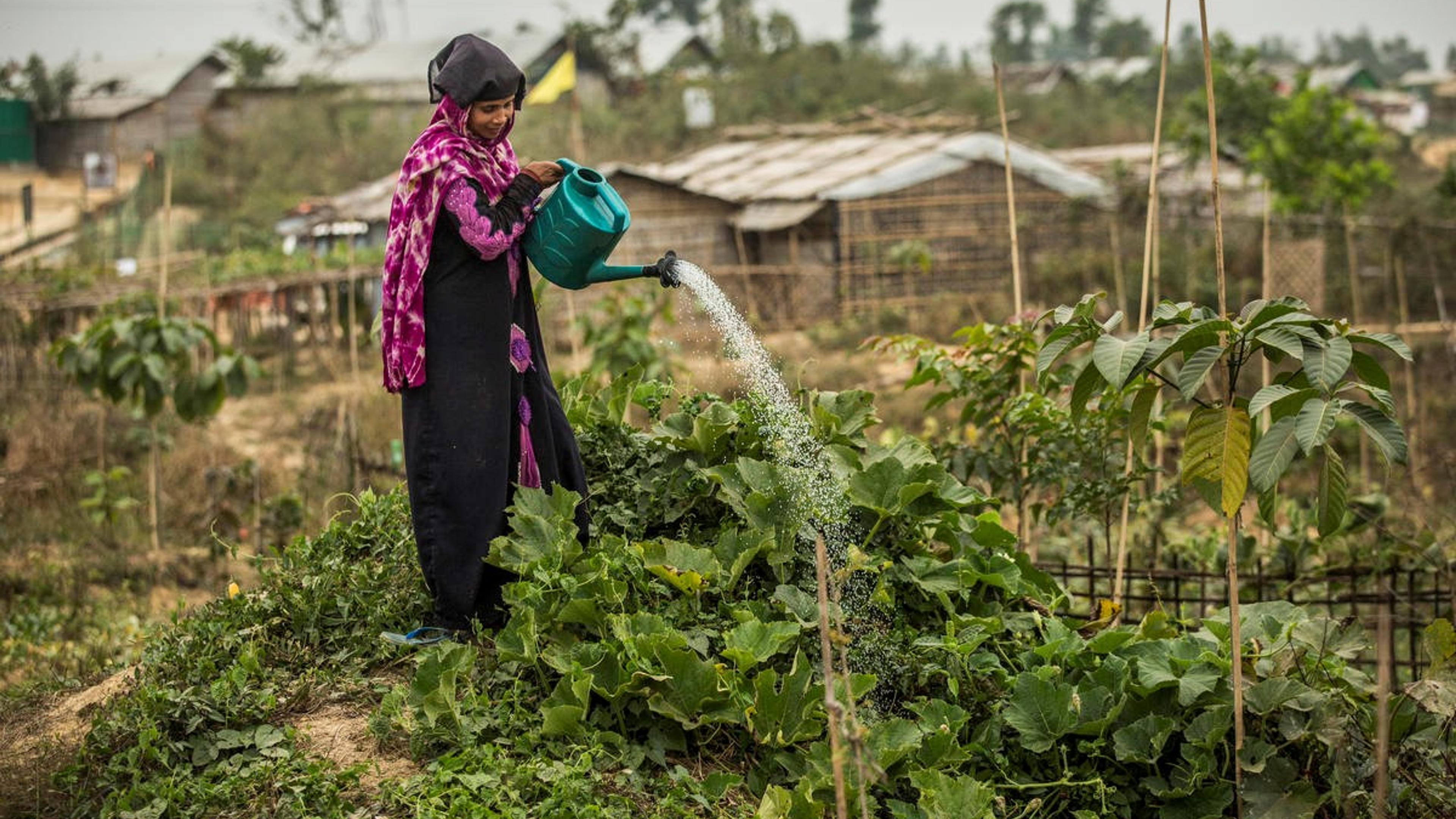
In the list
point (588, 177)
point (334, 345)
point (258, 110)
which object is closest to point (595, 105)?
point (258, 110)

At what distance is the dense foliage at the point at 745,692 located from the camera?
2713 millimetres

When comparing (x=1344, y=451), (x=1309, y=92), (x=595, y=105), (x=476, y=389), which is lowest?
(x=1344, y=451)

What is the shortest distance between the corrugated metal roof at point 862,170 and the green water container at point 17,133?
9043 millimetres

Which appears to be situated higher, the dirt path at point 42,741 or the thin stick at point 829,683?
the thin stick at point 829,683

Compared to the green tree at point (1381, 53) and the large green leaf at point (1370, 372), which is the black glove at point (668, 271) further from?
the green tree at point (1381, 53)

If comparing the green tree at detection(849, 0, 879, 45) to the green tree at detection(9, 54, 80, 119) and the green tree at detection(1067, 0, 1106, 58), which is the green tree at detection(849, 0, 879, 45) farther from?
the green tree at detection(9, 54, 80, 119)

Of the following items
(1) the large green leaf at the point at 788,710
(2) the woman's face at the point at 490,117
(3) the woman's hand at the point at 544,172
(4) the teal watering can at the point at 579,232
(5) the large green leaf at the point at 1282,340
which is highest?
(2) the woman's face at the point at 490,117

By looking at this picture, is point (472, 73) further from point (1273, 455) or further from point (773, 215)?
point (773, 215)

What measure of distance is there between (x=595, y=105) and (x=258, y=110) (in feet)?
19.0

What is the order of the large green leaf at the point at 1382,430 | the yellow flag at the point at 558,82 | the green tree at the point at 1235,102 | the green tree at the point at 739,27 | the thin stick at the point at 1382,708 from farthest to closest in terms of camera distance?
the green tree at the point at 739,27 < the green tree at the point at 1235,102 < the yellow flag at the point at 558,82 < the large green leaf at the point at 1382,430 < the thin stick at the point at 1382,708

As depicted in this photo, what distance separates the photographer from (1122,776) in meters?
2.99

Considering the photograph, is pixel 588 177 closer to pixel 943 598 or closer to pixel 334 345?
pixel 943 598

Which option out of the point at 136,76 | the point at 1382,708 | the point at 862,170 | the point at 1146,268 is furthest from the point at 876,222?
the point at 136,76

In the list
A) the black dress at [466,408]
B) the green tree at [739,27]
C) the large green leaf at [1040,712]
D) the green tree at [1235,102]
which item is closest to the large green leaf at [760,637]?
the large green leaf at [1040,712]
